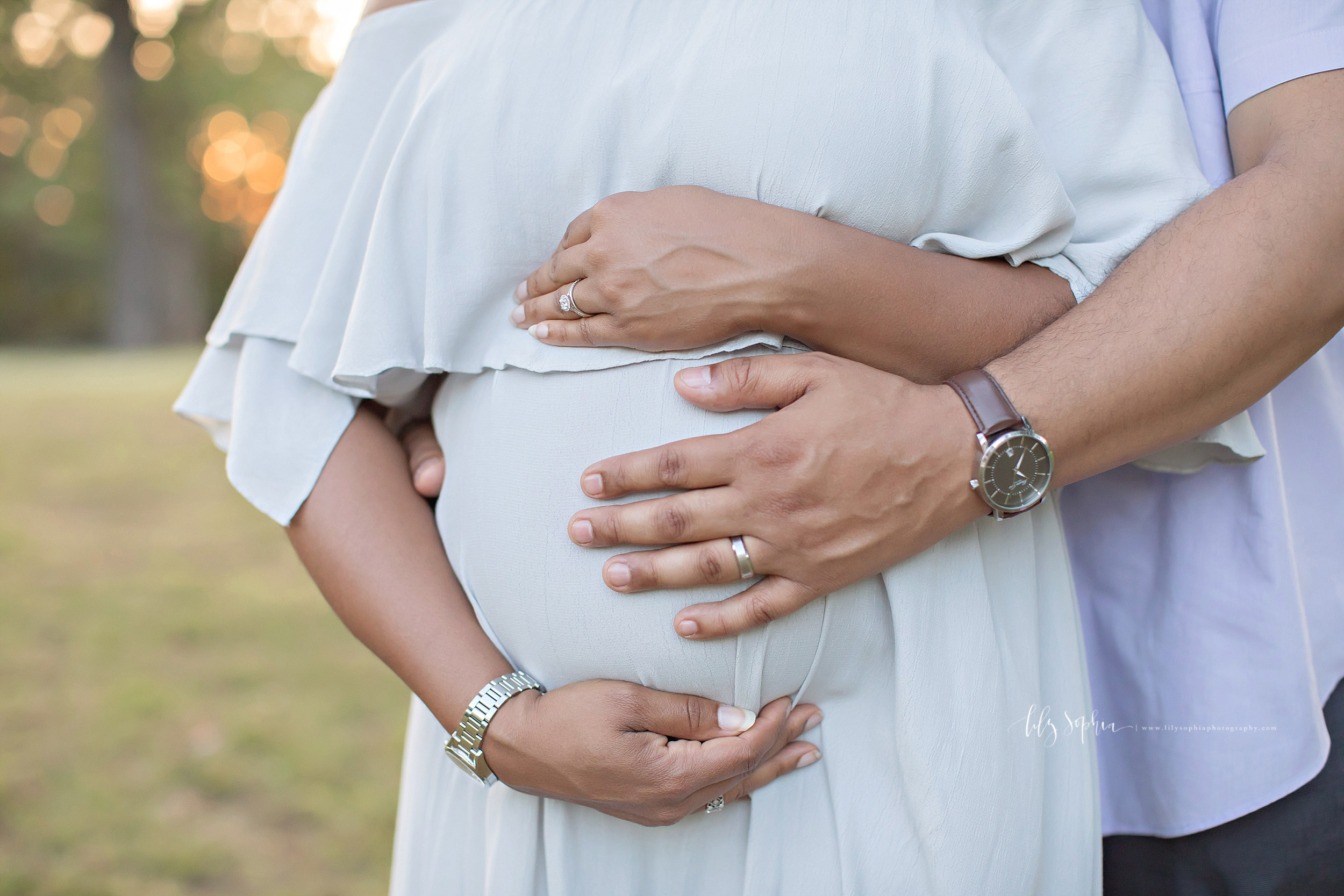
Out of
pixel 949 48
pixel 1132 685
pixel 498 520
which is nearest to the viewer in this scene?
pixel 949 48

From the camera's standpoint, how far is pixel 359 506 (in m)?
1.21

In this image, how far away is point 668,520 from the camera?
0.99 meters

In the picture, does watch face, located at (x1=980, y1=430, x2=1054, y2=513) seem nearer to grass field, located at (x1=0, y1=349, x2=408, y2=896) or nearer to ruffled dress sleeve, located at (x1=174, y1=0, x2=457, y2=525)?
ruffled dress sleeve, located at (x1=174, y1=0, x2=457, y2=525)

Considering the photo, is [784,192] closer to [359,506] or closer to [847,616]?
[847,616]

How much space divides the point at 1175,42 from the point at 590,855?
52.8 inches

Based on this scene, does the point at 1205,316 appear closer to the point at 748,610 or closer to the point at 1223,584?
the point at 1223,584

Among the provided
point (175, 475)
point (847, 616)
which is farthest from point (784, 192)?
point (175, 475)

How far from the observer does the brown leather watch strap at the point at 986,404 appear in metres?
0.95

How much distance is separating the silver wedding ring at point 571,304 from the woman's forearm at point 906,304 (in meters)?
0.23

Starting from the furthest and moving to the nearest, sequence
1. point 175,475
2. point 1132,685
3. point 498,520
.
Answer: point 175,475, point 1132,685, point 498,520

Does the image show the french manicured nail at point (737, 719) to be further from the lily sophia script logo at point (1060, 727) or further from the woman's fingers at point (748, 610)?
the lily sophia script logo at point (1060, 727)

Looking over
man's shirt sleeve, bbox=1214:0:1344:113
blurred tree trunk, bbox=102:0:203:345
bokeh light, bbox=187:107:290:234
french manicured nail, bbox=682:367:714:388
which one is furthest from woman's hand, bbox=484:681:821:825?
bokeh light, bbox=187:107:290:234

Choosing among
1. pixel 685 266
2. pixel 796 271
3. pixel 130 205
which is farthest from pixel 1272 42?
pixel 130 205

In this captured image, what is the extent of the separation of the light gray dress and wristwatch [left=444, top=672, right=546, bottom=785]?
5 cm
